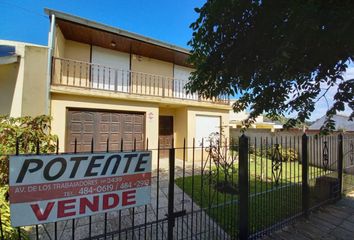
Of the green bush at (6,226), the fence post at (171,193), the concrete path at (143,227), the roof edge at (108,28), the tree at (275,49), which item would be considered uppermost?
the roof edge at (108,28)

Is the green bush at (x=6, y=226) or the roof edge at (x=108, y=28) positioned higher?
the roof edge at (x=108, y=28)

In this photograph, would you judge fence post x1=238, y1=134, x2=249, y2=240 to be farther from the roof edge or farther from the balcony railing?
the roof edge

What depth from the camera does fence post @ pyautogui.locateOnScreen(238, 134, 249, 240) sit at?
3592 millimetres

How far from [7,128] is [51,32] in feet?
14.5

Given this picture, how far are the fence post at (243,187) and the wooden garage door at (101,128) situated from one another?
5.41 meters

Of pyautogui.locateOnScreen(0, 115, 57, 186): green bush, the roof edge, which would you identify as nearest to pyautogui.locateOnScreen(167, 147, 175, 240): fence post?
pyautogui.locateOnScreen(0, 115, 57, 186): green bush

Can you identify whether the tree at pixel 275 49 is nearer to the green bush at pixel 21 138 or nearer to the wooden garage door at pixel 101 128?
the green bush at pixel 21 138

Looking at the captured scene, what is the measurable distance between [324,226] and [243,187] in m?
2.32

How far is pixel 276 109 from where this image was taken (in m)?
4.54

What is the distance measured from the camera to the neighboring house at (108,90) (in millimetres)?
7518

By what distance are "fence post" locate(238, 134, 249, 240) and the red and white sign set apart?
5.61ft

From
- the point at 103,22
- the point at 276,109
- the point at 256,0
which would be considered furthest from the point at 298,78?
the point at 103,22

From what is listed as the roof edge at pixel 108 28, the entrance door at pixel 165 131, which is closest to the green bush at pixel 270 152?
the roof edge at pixel 108 28

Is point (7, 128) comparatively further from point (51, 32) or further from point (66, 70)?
point (66, 70)
